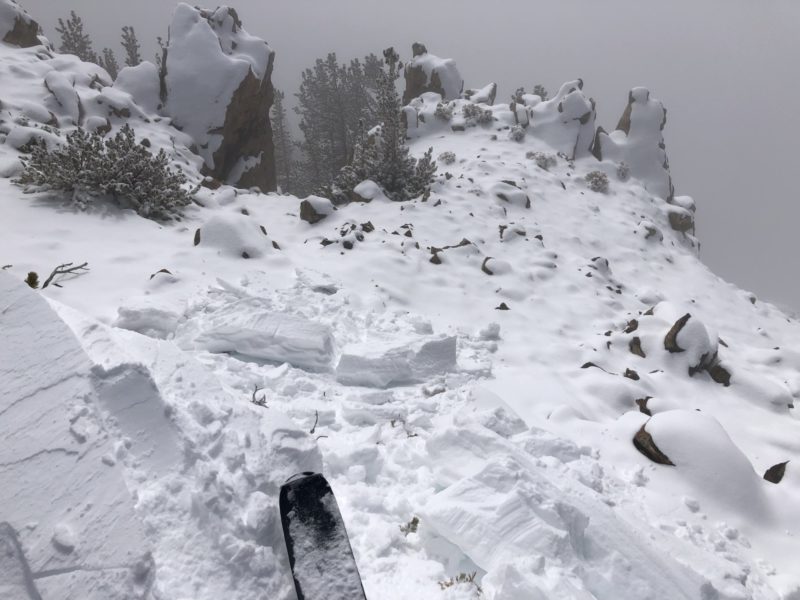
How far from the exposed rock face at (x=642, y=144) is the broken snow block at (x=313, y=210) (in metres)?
12.5

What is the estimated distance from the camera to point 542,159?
14031mm

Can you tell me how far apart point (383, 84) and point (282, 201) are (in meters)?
3.89

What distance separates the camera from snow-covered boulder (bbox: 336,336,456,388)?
12.1 feet

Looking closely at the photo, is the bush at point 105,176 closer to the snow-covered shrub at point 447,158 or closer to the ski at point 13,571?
the ski at point 13,571

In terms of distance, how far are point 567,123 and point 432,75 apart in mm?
7601

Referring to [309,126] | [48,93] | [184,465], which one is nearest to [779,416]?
[184,465]

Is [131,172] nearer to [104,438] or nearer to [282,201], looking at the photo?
[282,201]

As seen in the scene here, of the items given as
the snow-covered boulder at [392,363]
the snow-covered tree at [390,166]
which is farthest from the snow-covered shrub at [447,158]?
the snow-covered boulder at [392,363]

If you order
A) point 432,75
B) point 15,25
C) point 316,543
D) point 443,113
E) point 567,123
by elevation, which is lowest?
point 316,543

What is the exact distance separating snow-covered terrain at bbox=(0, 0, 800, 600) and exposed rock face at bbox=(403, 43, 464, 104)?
46.5ft

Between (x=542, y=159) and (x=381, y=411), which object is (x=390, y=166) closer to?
(x=542, y=159)

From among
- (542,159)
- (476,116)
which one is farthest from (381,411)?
(476,116)

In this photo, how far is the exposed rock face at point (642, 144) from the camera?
52.1 feet

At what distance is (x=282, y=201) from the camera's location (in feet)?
32.8
